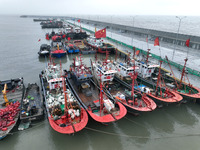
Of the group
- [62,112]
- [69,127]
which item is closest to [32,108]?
[62,112]

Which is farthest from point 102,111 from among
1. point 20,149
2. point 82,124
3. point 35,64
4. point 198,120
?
point 35,64

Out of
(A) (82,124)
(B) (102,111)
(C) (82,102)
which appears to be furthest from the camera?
(C) (82,102)

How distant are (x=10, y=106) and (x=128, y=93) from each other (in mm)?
16784

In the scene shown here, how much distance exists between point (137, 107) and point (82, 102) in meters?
7.44

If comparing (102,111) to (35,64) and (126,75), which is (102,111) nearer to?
(126,75)

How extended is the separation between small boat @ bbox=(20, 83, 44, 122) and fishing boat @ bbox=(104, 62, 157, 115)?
32.2ft

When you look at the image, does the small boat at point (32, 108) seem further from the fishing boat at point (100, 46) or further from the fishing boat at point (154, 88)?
the fishing boat at point (100, 46)

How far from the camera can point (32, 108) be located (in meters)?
18.0

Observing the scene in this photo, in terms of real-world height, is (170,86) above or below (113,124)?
above

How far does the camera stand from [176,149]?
1559 centimetres

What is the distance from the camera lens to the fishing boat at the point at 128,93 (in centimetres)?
1892

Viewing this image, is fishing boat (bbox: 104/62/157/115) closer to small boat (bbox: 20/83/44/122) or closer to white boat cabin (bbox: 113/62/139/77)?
white boat cabin (bbox: 113/62/139/77)

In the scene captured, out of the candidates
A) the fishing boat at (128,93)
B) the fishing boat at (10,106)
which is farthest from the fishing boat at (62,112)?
the fishing boat at (128,93)

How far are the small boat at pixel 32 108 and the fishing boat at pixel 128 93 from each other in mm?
9811
